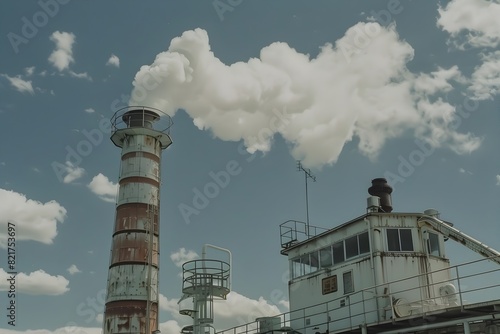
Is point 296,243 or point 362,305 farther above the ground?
point 296,243

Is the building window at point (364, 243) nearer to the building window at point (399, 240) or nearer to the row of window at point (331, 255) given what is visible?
the row of window at point (331, 255)

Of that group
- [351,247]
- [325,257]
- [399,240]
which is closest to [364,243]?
[351,247]

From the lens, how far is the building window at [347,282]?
2602 centimetres

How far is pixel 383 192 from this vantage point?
1162 inches

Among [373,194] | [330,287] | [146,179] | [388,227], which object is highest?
[146,179]

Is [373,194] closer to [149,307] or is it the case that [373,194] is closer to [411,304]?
[411,304]

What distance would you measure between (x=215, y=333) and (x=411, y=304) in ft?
35.7

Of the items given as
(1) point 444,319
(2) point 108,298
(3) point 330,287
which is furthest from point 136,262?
(1) point 444,319

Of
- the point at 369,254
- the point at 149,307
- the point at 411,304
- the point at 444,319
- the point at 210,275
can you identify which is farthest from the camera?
the point at 149,307

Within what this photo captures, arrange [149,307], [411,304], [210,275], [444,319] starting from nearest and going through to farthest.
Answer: [444,319]
[411,304]
[210,275]
[149,307]

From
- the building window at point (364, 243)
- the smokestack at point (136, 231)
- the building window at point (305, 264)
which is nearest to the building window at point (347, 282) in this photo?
the building window at point (364, 243)

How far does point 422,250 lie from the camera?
25.6 metres

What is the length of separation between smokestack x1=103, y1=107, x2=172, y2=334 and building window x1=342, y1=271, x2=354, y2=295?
1128 centimetres

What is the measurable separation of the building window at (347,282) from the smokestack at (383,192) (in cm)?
446
